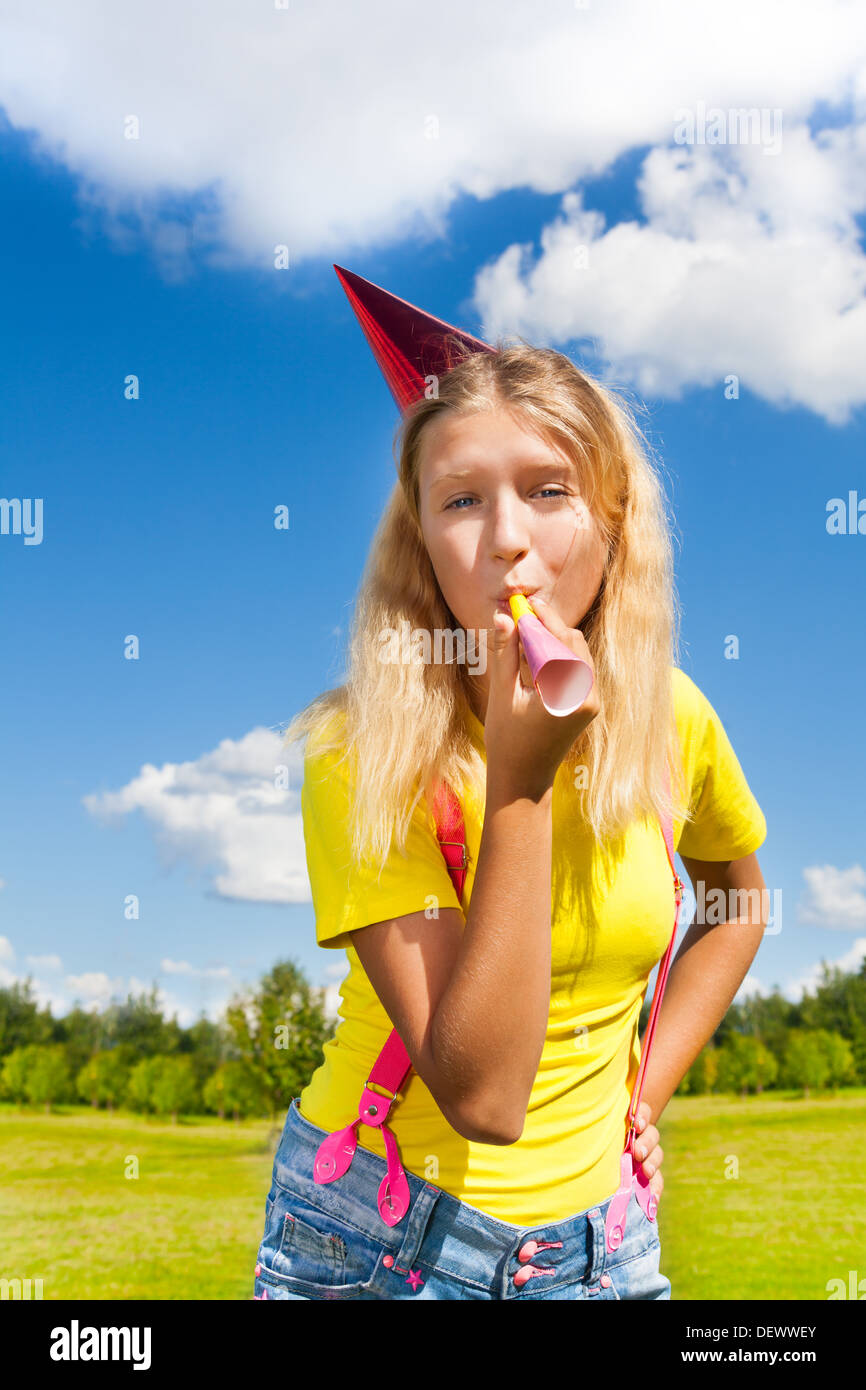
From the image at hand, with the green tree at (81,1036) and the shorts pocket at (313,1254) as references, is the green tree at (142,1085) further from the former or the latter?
the shorts pocket at (313,1254)

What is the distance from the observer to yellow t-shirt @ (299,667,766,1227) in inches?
89.7

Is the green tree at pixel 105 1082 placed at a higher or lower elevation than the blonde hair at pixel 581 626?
lower

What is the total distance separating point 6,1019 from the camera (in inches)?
2072

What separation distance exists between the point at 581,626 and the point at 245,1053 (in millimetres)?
45427

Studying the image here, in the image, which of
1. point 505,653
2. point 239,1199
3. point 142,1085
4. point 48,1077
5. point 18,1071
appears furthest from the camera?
point 18,1071

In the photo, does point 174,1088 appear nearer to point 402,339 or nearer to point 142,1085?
point 142,1085

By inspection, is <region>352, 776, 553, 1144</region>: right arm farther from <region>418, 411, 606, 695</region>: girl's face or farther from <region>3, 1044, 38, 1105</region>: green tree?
<region>3, 1044, 38, 1105</region>: green tree

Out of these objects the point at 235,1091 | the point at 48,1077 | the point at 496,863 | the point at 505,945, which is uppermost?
the point at 496,863

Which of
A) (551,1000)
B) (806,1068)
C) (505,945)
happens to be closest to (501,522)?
(505,945)

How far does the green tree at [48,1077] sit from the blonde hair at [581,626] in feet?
182

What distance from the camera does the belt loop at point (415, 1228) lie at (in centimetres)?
225

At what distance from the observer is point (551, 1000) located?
93.7 inches

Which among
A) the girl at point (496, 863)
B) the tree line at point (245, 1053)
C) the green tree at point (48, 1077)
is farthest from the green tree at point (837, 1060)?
the girl at point (496, 863)

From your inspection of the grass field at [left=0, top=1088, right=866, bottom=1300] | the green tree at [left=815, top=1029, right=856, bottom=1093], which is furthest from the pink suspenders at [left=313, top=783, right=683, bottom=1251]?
the green tree at [left=815, top=1029, right=856, bottom=1093]
